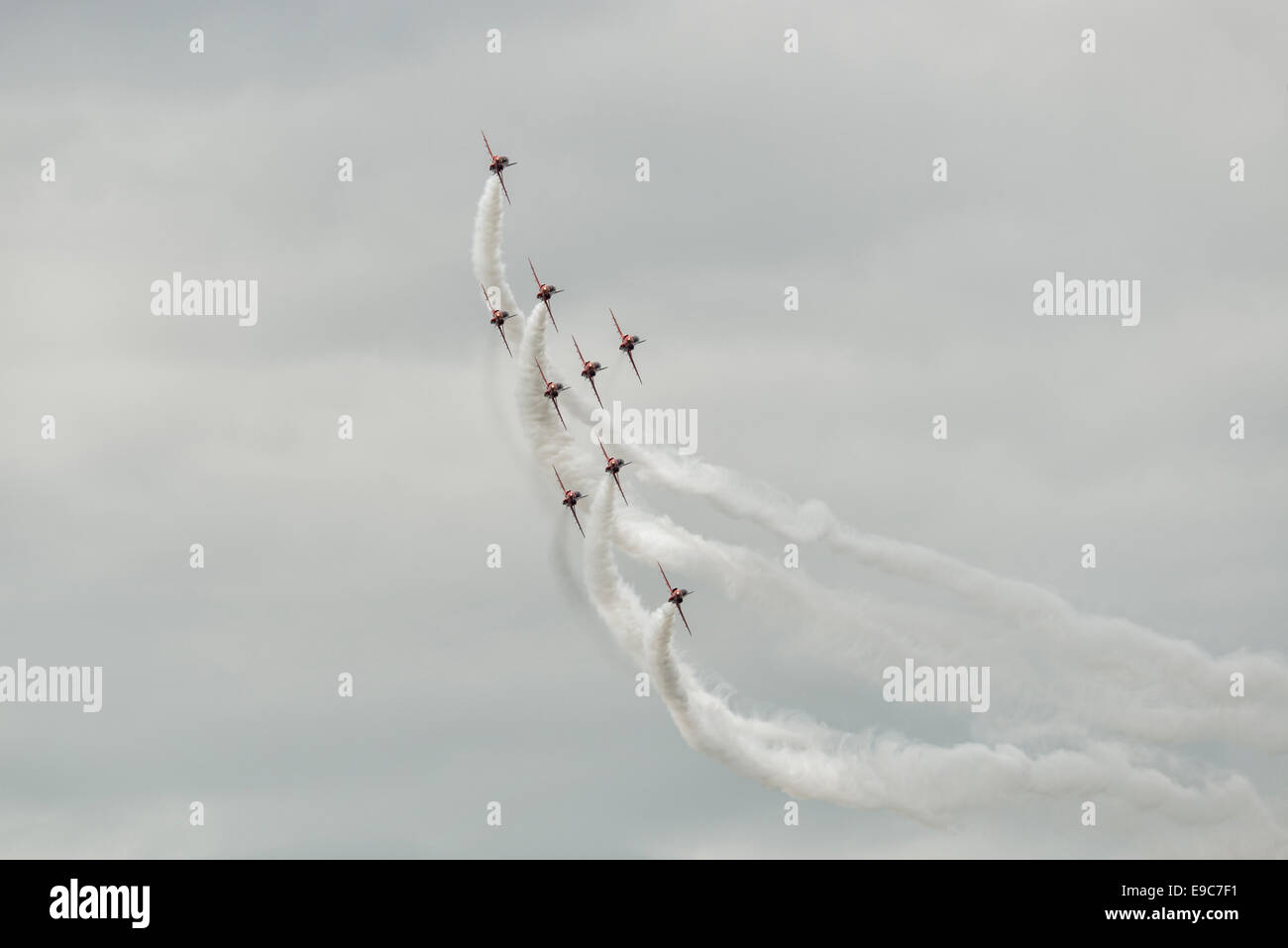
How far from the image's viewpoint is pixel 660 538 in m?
200

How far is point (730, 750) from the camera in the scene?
7741 inches
